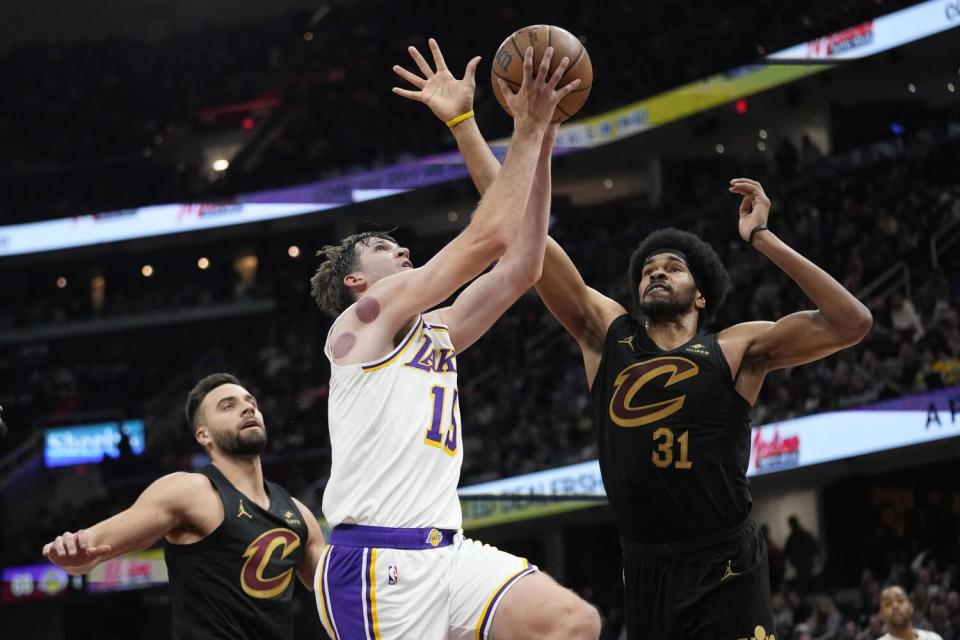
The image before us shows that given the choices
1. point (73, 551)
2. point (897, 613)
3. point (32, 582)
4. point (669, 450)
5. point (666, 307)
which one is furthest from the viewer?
point (32, 582)

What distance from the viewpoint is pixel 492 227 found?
14.8 feet

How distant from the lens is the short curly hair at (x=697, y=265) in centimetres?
590

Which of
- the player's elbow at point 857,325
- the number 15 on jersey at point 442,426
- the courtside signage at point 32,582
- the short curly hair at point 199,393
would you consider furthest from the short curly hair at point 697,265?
the courtside signage at point 32,582

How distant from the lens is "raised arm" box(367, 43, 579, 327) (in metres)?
4.50

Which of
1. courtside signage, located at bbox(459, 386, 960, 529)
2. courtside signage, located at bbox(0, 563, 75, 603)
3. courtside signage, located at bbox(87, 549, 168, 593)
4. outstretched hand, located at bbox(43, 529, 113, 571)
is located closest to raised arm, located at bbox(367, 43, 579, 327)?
outstretched hand, located at bbox(43, 529, 113, 571)

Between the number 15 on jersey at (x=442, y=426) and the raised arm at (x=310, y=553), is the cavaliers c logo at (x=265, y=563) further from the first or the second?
the number 15 on jersey at (x=442, y=426)

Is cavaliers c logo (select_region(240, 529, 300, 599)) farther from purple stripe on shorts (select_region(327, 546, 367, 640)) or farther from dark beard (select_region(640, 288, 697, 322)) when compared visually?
dark beard (select_region(640, 288, 697, 322))

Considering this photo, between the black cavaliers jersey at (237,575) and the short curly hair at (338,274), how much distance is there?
1316mm

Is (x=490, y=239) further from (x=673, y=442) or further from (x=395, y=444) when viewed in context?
(x=673, y=442)

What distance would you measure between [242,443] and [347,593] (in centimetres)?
200

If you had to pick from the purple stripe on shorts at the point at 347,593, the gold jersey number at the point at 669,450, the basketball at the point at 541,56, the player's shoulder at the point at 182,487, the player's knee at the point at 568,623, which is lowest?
the player's knee at the point at 568,623

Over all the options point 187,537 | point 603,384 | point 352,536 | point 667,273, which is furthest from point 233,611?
point 667,273

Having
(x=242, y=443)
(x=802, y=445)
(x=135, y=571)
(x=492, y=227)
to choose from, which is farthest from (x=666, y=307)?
(x=135, y=571)

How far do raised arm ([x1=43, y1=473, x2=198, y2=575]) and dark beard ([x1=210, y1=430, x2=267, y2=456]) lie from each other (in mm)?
261
